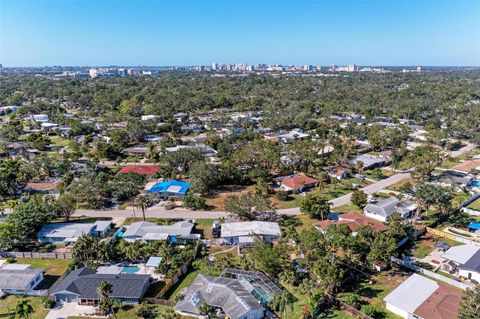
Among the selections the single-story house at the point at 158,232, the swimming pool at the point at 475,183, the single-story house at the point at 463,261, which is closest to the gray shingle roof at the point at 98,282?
the single-story house at the point at 158,232

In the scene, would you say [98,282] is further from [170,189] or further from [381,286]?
[381,286]

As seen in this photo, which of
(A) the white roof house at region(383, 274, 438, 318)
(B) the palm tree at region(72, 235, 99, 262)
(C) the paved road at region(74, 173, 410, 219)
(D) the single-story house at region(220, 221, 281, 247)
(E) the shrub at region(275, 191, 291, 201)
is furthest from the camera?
(E) the shrub at region(275, 191, 291, 201)

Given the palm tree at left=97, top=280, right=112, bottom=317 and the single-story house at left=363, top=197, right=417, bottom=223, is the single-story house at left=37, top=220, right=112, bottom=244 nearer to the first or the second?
the palm tree at left=97, top=280, right=112, bottom=317

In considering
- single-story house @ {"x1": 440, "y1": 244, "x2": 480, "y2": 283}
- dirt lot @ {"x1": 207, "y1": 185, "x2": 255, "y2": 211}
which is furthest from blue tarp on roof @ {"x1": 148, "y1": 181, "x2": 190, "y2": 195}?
single-story house @ {"x1": 440, "y1": 244, "x2": 480, "y2": 283}

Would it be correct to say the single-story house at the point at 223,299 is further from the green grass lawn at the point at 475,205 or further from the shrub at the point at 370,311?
the green grass lawn at the point at 475,205

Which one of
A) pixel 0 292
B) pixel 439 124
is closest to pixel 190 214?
pixel 0 292

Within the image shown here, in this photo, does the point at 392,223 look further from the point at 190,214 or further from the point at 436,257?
the point at 190,214
